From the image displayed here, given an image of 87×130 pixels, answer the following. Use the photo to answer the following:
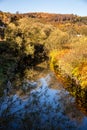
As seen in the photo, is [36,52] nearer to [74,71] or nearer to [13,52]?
[13,52]

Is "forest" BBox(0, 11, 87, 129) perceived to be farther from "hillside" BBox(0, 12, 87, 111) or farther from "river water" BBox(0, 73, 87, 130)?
"river water" BBox(0, 73, 87, 130)

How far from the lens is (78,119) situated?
2844 centimetres

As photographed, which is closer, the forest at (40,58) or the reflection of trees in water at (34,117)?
the reflection of trees in water at (34,117)

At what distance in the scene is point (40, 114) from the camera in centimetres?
2541

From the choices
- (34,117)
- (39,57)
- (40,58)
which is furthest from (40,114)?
(39,57)

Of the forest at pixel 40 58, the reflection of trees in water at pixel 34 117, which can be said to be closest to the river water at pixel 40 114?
the reflection of trees in water at pixel 34 117

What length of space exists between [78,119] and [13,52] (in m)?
48.1

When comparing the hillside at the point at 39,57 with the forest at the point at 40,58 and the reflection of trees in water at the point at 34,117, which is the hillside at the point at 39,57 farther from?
the reflection of trees in water at the point at 34,117

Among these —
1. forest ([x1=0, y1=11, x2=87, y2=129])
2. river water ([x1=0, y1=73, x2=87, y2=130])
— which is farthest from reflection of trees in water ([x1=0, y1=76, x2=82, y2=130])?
forest ([x1=0, y1=11, x2=87, y2=129])

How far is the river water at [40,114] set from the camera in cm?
2162

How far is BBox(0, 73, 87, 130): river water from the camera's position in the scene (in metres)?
21.6

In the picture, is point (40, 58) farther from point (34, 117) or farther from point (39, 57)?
point (34, 117)

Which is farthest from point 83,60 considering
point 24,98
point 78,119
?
point 78,119

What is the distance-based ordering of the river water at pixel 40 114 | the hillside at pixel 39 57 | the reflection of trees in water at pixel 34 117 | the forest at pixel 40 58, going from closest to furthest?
the reflection of trees in water at pixel 34 117 → the river water at pixel 40 114 → the forest at pixel 40 58 → the hillside at pixel 39 57
